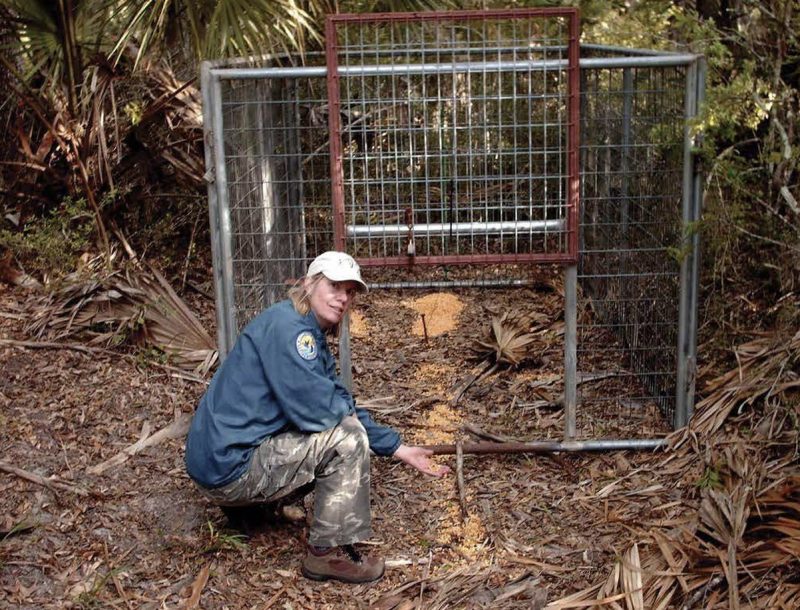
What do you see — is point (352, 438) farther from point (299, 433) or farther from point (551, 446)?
point (551, 446)

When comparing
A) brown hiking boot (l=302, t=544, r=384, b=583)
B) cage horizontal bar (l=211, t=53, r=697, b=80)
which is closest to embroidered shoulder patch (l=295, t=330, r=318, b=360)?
brown hiking boot (l=302, t=544, r=384, b=583)

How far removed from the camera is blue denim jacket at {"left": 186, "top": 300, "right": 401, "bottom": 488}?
4.74 meters

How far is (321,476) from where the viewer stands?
4871mm

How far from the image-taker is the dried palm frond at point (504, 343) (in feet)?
23.6

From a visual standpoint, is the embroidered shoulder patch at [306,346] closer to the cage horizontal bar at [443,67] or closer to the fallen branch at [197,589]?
the fallen branch at [197,589]

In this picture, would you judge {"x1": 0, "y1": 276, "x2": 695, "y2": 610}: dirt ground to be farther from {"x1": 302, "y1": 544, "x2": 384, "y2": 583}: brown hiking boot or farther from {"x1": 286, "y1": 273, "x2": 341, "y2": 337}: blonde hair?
{"x1": 286, "y1": 273, "x2": 341, "y2": 337}: blonde hair

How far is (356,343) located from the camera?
7.93 metres

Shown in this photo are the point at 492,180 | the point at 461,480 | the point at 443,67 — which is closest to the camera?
the point at 443,67

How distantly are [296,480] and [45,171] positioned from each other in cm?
451

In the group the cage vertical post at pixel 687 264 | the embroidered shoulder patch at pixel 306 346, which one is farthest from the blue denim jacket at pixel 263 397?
the cage vertical post at pixel 687 264

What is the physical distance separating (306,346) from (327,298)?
24cm

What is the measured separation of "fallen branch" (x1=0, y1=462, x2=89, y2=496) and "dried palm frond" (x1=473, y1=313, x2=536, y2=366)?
9.51 ft

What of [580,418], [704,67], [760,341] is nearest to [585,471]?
[580,418]

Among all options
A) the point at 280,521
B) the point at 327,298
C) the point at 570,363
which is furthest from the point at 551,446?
the point at 327,298
